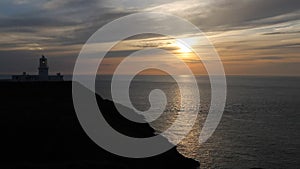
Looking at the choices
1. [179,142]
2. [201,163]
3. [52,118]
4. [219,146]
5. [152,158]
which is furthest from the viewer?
[179,142]

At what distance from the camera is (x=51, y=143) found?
29.4 m

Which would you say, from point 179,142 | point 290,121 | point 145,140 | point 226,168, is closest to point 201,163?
point 226,168

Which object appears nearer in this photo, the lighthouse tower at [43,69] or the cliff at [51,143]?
the cliff at [51,143]

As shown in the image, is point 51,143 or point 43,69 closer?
point 51,143

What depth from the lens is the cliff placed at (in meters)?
25.4

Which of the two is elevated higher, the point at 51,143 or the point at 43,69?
the point at 43,69

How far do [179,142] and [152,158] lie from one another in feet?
67.3

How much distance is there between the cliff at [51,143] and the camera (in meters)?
25.4

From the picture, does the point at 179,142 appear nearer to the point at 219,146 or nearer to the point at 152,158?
the point at 219,146

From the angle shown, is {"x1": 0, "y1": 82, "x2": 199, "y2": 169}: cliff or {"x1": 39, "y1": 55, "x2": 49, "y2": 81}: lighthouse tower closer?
{"x1": 0, "y1": 82, "x2": 199, "y2": 169}: cliff

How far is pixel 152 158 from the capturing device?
3503 cm

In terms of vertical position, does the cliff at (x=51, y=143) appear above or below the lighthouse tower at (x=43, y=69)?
below

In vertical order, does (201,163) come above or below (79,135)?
below

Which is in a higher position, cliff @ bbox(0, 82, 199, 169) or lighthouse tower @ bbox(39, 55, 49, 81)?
lighthouse tower @ bbox(39, 55, 49, 81)
